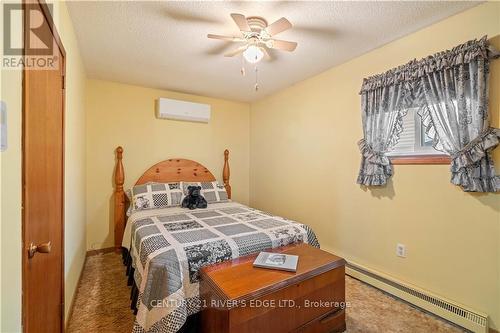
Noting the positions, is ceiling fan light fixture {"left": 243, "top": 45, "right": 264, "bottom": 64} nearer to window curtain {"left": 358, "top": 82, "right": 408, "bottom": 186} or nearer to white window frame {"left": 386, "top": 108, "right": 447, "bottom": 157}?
window curtain {"left": 358, "top": 82, "right": 408, "bottom": 186}

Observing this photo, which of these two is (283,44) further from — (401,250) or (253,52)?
(401,250)

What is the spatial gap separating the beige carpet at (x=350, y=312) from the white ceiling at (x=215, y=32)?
2.29 meters

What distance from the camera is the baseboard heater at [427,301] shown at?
166cm

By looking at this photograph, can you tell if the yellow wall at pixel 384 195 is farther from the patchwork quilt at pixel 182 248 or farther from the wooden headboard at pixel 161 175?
the wooden headboard at pixel 161 175

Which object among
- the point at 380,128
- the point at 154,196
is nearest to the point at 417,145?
the point at 380,128

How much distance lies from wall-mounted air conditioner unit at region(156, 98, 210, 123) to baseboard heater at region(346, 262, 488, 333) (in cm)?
287

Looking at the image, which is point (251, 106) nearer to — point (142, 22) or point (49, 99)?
point (142, 22)

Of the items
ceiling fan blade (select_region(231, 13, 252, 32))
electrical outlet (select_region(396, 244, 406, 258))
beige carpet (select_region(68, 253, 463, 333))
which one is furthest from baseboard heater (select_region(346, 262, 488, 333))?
ceiling fan blade (select_region(231, 13, 252, 32))

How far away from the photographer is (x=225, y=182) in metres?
4.04

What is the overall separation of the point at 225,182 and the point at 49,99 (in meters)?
2.92

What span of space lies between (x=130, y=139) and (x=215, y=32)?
2.03 meters

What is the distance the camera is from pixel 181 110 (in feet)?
11.6

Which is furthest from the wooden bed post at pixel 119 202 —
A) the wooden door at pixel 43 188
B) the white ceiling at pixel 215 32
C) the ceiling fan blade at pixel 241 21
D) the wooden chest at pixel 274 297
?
the ceiling fan blade at pixel 241 21

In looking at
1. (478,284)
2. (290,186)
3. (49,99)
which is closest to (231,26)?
(49,99)
